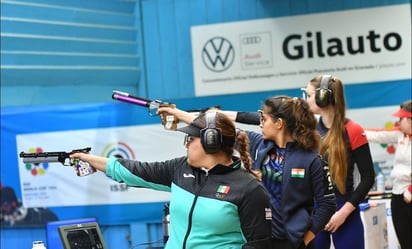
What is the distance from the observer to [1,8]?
812cm

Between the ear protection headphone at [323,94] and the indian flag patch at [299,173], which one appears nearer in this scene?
the indian flag patch at [299,173]

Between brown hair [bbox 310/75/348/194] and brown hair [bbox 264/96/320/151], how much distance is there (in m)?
0.62

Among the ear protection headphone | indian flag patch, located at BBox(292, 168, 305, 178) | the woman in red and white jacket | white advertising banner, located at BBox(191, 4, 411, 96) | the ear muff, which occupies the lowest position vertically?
the woman in red and white jacket

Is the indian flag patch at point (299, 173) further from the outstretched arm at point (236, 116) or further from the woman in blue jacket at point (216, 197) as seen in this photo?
the outstretched arm at point (236, 116)

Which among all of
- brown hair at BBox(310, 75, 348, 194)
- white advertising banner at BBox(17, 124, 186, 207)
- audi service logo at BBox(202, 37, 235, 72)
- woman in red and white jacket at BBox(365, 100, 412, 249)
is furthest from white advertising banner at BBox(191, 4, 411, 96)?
brown hair at BBox(310, 75, 348, 194)

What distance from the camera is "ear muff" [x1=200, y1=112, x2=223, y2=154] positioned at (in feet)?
9.98

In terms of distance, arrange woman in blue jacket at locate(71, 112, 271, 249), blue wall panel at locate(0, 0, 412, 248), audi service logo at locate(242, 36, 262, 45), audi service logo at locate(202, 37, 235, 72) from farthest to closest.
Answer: audi service logo at locate(202, 37, 235, 72)
audi service logo at locate(242, 36, 262, 45)
blue wall panel at locate(0, 0, 412, 248)
woman in blue jacket at locate(71, 112, 271, 249)

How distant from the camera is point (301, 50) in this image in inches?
386

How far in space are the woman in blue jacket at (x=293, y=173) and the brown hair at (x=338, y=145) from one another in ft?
1.97

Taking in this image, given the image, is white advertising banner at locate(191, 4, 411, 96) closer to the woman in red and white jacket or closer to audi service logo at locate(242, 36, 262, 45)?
audi service logo at locate(242, 36, 262, 45)

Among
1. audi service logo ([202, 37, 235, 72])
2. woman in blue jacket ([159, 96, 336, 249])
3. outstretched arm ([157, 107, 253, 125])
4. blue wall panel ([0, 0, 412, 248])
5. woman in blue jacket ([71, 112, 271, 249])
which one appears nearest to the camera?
woman in blue jacket ([71, 112, 271, 249])

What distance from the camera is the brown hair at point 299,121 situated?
12.2 feet

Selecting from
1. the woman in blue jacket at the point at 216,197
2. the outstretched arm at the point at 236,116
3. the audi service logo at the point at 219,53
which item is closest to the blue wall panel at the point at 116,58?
the audi service logo at the point at 219,53

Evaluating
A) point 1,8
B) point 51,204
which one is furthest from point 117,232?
point 1,8
